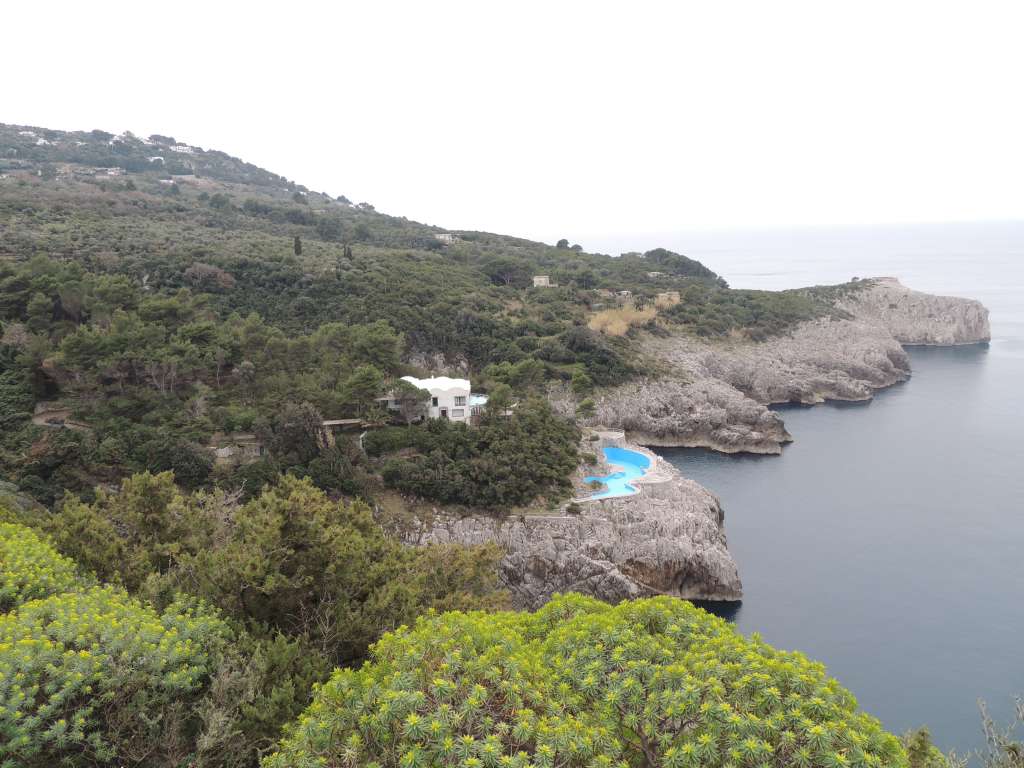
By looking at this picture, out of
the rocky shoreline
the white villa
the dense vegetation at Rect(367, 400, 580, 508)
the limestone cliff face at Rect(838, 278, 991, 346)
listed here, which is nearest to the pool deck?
the rocky shoreline

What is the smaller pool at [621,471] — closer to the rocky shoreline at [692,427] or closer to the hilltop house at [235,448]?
the rocky shoreline at [692,427]

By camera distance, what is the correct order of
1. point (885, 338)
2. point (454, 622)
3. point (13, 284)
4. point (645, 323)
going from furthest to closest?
point (885, 338)
point (645, 323)
point (13, 284)
point (454, 622)

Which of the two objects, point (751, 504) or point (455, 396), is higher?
point (455, 396)

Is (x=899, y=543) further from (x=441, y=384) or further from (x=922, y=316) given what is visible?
(x=922, y=316)

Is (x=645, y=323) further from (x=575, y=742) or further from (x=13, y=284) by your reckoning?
(x=575, y=742)

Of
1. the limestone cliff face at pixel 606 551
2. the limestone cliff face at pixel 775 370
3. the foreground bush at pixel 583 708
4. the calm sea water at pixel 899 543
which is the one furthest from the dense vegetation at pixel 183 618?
the limestone cliff face at pixel 775 370

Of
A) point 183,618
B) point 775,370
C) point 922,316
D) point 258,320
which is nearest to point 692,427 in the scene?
point 775,370

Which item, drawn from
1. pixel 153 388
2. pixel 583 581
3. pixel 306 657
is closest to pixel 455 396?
pixel 583 581

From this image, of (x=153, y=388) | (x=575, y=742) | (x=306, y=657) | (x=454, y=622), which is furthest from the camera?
(x=153, y=388)
